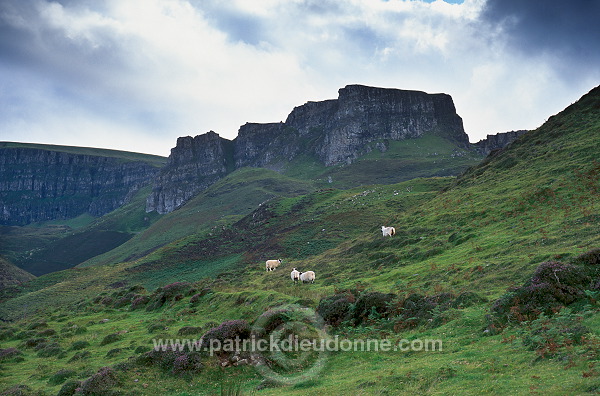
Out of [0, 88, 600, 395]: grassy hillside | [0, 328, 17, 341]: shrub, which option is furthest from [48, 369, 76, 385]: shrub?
[0, 328, 17, 341]: shrub

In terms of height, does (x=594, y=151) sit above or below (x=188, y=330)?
above

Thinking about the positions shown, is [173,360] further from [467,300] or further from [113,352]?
[467,300]

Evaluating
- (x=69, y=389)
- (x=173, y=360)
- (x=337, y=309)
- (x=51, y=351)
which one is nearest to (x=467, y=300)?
(x=337, y=309)

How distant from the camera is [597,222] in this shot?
24.5m

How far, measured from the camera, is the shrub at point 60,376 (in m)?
19.4

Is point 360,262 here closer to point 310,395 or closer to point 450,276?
point 450,276

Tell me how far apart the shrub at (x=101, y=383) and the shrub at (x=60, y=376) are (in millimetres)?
4377

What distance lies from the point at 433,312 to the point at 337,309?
19.4ft

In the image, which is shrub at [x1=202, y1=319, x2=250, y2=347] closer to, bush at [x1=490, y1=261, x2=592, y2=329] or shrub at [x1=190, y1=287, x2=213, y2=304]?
bush at [x1=490, y1=261, x2=592, y2=329]

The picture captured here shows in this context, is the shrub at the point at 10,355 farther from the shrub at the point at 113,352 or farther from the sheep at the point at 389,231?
the sheep at the point at 389,231

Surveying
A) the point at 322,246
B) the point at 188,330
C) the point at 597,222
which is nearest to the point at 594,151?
the point at 597,222

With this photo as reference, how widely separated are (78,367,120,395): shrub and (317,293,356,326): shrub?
11331 millimetres

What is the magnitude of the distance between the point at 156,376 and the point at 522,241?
2435 centimetres

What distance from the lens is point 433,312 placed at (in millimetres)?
18922
